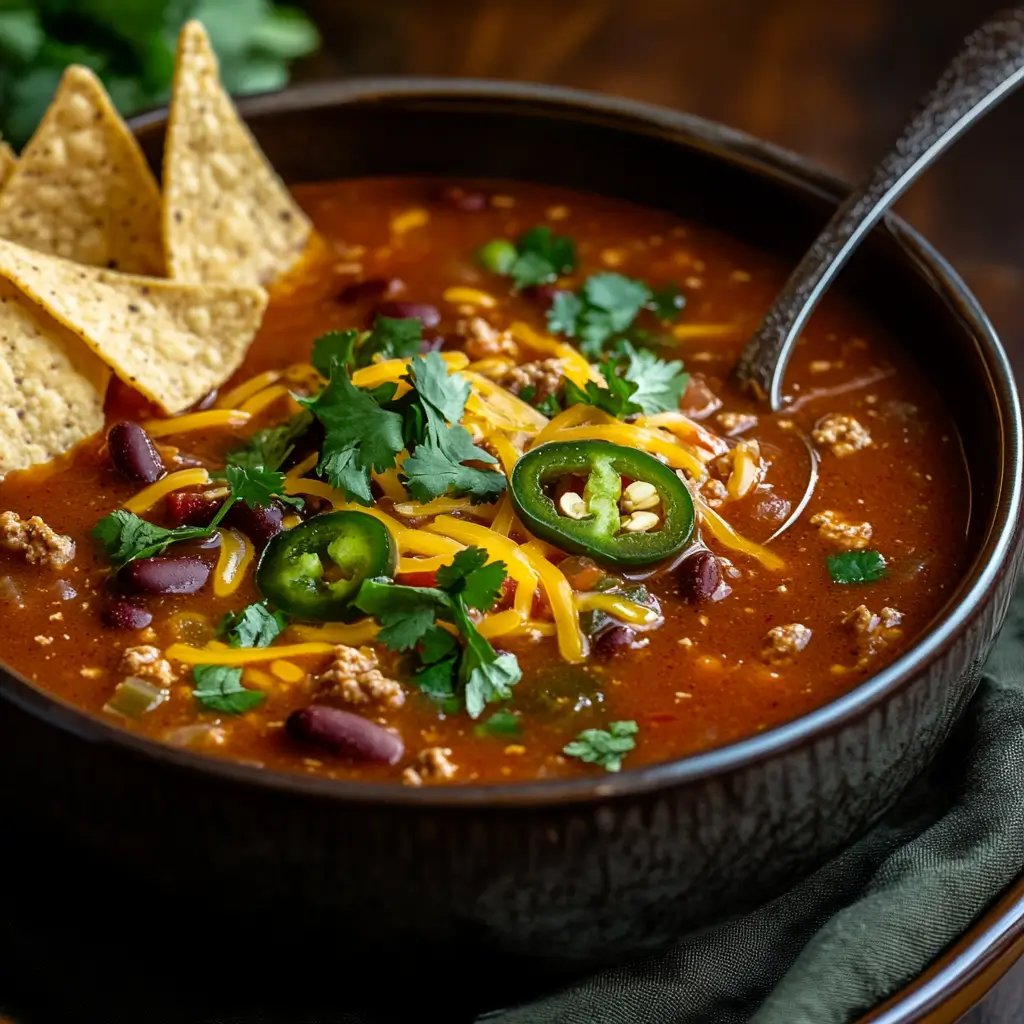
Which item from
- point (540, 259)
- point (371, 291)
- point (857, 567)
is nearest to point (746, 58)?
point (540, 259)

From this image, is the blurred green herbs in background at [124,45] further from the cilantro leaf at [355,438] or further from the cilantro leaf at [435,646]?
the cilantro leaf at [435,646]

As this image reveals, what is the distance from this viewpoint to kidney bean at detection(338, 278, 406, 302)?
383 cm

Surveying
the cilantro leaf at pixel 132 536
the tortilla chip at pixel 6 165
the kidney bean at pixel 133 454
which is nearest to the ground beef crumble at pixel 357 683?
the cilantro leaf at pixel 132 536

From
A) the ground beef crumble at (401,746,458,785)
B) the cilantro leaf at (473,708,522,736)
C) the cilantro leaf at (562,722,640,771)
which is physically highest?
the cilantro leaf at (562,722,640,771)

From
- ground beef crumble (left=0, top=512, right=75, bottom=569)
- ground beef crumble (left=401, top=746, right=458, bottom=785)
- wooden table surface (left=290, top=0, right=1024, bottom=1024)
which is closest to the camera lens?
ground beef crumble (left=401, top=746, right=458, bottom=785)

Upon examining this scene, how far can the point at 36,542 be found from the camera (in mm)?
2932

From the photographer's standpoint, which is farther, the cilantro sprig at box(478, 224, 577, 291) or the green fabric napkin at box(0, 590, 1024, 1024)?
the cilantro sprig at box(478, 224, 577, 291)

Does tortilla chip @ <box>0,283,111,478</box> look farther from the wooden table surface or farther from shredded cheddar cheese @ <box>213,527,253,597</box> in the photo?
the wooden table surface

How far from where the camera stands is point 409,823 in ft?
7.19

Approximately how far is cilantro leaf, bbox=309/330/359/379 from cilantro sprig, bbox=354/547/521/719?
0.81 m

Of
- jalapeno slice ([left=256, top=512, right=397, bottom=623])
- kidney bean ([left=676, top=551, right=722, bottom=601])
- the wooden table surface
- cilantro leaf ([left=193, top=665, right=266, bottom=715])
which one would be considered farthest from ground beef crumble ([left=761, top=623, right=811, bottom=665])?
the wooden table surface

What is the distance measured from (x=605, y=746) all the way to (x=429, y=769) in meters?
0.31

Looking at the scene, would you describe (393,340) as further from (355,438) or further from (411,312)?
(355,438)

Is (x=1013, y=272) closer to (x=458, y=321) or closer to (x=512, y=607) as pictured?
(x=458, y=321)
